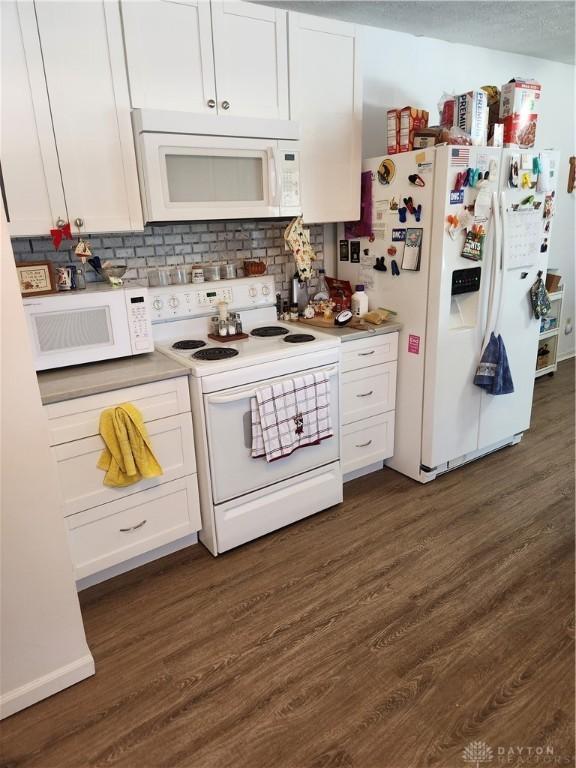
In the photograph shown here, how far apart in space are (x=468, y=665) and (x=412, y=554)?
626mm

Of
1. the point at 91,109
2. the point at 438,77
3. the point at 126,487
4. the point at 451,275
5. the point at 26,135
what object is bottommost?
the point at 126,487

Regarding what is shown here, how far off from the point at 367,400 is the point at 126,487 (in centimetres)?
140

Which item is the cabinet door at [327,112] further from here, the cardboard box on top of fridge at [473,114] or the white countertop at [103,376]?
the white countertop at [103,376]

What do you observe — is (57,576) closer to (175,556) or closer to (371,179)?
(175,556)

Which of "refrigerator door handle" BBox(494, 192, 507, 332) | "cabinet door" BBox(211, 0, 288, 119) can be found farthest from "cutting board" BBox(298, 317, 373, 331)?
"cabinet door" BBox(211, 0, 288, 119)

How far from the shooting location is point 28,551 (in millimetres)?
1577

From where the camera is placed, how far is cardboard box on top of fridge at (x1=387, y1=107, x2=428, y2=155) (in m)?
2.67

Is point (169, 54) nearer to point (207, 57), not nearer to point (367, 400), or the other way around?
point (207, 57)

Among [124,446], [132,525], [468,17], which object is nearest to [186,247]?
[124,446]

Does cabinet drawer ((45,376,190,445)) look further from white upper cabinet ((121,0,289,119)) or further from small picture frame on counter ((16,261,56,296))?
white upper cabinet ((121,0,289,119))

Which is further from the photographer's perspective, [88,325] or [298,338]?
[298,338]

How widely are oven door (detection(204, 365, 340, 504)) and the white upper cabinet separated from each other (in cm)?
129

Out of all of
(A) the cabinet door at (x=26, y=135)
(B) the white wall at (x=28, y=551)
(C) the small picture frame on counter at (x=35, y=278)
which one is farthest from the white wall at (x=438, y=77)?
(B) the white wall at (x=28, y=551)

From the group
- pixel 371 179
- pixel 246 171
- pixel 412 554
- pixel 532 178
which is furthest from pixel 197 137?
pixel 412 554
